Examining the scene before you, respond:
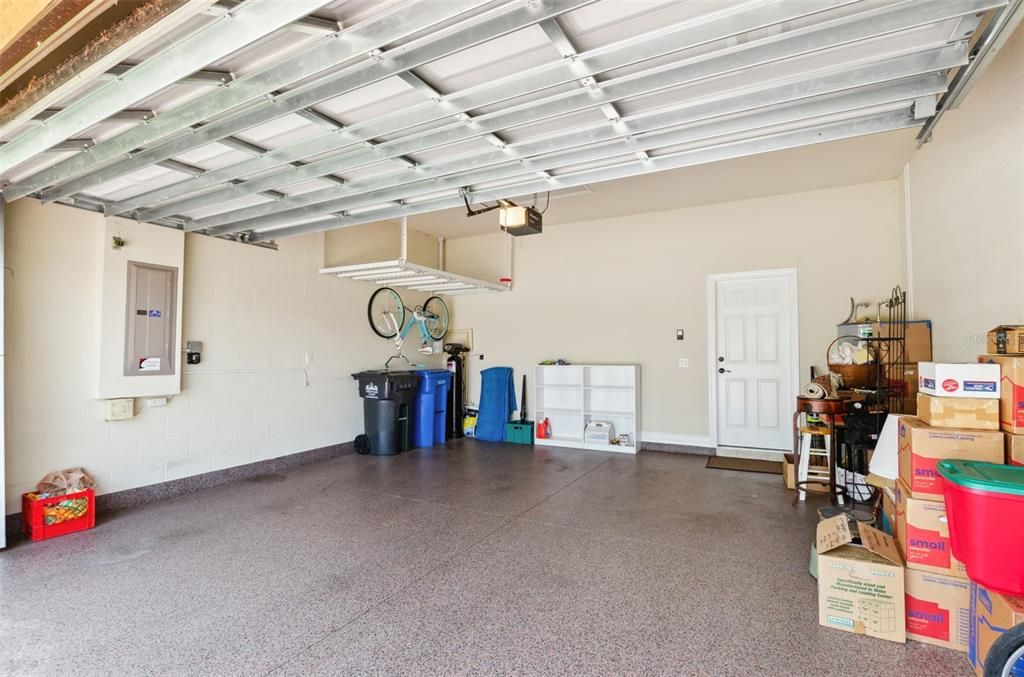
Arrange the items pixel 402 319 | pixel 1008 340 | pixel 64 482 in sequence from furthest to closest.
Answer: pixel 402 319
pixel 64 482
pixel 1008 340

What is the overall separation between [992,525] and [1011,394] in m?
0.69

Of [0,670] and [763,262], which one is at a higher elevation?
[763,262]

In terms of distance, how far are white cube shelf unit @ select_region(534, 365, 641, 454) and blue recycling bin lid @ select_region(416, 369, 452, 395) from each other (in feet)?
4.38

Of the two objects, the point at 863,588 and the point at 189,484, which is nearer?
the point at 863,588

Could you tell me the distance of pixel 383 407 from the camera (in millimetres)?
6207

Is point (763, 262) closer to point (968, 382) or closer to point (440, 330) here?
point (968, 382)

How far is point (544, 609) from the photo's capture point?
251cm

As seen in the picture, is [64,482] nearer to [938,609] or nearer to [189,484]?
[189,484]

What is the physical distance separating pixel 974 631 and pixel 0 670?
4091mm

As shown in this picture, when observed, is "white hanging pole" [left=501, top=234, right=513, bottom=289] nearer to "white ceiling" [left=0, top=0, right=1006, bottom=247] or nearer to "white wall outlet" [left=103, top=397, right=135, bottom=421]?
"white ceiling" [left=0, top=0, right=1006, bottom=247]

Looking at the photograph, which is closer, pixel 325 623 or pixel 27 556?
pixel 325 623

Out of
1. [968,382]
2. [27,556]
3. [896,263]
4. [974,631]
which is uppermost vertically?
[896,263]

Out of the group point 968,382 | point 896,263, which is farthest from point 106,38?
point 896,263

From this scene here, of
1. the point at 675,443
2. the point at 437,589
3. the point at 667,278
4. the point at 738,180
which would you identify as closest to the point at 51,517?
the point at 437,589
